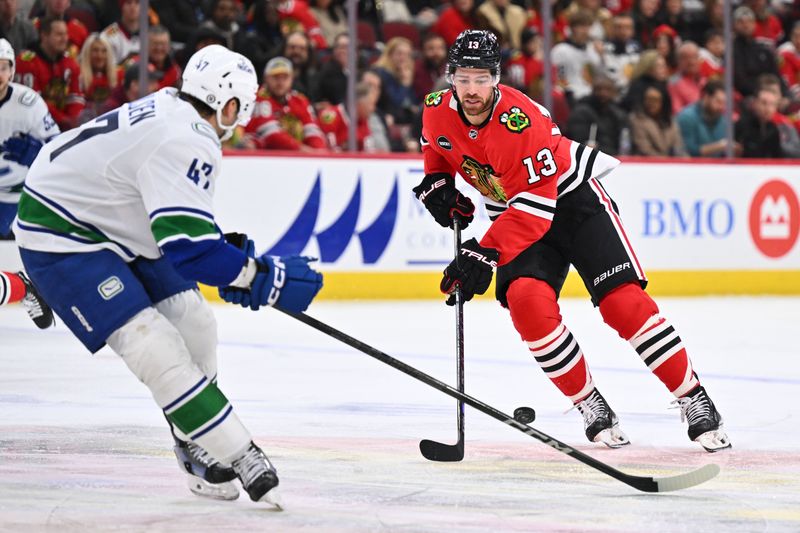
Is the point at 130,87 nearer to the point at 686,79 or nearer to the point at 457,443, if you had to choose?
the point at 686,79

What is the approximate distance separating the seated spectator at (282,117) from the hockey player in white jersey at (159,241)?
5401mm

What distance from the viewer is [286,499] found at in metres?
3.14

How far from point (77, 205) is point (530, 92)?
6.49 meters

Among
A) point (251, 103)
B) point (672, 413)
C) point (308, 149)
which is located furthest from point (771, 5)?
point (251, 103)

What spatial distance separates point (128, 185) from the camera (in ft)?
9.75

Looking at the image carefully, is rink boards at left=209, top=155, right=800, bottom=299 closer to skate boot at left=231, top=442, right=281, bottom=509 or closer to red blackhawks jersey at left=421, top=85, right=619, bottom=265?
red blackhawks jersey at left=421, top=85, right=619, bottom=265

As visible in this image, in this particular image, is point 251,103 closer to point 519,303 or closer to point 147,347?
point 147,347

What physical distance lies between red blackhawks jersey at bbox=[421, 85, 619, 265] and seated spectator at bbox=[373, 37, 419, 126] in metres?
5.05

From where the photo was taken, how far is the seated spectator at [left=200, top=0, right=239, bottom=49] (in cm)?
829

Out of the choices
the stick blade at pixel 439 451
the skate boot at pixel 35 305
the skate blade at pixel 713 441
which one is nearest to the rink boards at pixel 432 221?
the skate boot at pixel 35 305

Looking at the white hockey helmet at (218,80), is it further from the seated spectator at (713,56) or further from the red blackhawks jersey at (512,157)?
the seated spectator at (713,56)

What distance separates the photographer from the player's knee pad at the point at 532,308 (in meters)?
3.92

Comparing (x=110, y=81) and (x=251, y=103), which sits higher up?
(x=251, y=103)

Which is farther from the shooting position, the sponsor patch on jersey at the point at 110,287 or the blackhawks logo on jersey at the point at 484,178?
the blackhawks logo on jersey at the point at 484,178
